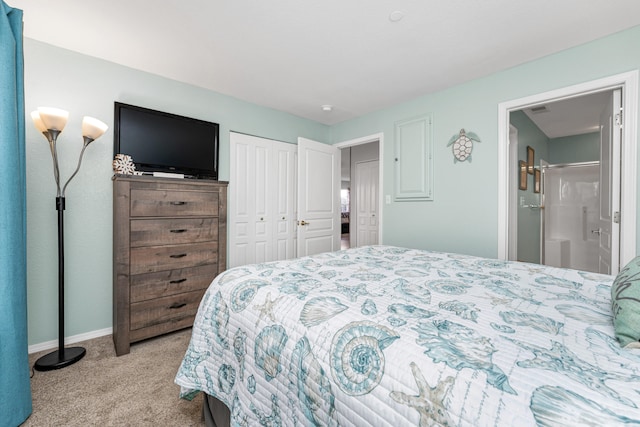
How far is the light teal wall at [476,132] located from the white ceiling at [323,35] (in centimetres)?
12

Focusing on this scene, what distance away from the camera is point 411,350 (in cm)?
66

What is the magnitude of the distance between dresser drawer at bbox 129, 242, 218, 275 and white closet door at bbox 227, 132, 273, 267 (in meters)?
0.65

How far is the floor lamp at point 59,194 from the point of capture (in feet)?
6.13

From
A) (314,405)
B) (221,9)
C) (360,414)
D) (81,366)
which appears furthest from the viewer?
(81,366)

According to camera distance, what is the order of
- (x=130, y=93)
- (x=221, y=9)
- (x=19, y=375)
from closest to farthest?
(x=19, y=375) < (x=221, y=9) < (x=130, y=93)

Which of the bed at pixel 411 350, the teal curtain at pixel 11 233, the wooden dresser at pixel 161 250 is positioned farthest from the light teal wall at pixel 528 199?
the teal curtain at pixel 11 233

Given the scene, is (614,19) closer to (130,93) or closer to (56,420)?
(130,93)

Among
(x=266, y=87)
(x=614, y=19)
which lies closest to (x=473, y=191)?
(x=614, y=19)

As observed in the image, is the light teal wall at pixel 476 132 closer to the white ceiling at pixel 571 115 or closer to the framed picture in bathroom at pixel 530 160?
the white ceiling at pixel 571 115

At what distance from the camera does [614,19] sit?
6.14ft

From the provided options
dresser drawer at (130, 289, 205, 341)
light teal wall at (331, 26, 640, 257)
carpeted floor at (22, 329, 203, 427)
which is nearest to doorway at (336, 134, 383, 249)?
light teal wall at (331, 26, 640, 257)

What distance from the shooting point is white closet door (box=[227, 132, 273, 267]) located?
3209mm

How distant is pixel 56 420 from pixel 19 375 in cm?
31

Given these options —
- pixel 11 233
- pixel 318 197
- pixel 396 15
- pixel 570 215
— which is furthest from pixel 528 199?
pixel 11 233
